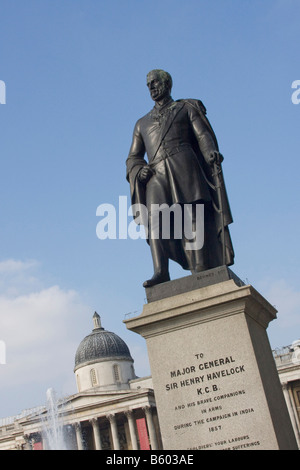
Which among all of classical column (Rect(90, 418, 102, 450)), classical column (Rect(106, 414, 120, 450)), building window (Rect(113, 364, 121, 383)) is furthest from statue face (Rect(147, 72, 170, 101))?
building window (Rect(113, 364, 121, 383))

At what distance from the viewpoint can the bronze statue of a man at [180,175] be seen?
803 centimetres

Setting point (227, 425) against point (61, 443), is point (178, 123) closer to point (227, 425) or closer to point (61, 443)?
point (227, 425)

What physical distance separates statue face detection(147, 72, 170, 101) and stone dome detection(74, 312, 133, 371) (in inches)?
2901

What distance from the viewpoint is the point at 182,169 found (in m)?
8.20

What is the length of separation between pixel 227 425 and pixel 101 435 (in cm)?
7024

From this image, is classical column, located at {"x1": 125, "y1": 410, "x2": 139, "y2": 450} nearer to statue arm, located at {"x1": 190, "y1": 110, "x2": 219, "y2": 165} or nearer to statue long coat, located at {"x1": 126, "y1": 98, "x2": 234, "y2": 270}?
statue long coat, located at {"x1": 126, "y1": 98, "x2": 234, "y2": 270}

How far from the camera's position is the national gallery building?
66.7 meters

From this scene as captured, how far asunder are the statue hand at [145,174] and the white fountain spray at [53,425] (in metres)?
66.1

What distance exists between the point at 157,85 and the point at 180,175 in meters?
1.42

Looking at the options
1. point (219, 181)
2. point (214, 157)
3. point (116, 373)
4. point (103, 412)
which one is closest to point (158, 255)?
point (219, 181)

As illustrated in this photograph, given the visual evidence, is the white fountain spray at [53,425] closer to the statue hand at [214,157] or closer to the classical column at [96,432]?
the classical column at [96,432]

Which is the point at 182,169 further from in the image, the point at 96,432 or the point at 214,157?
the point at 96,432

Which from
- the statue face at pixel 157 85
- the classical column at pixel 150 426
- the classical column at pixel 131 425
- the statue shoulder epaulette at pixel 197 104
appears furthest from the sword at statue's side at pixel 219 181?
the classical column at pixel 131 425
